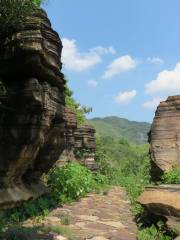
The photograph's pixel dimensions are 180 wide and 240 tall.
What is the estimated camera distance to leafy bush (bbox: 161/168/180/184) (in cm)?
1151

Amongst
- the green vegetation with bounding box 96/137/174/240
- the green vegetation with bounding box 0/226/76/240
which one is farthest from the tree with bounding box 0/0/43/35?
the green vegetation with bounding box 96/137/174/240

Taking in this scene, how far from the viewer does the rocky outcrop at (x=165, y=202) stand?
879 cm

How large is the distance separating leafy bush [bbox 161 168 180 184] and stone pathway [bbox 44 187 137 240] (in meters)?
1.37

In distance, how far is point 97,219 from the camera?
1051 cm

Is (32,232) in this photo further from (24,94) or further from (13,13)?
(13,13)

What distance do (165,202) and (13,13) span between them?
17.0 ft

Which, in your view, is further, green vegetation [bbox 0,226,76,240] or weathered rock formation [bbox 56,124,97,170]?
weathered rock formation [bbox 56,124,97,170]

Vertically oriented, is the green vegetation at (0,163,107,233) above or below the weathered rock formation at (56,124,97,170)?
below

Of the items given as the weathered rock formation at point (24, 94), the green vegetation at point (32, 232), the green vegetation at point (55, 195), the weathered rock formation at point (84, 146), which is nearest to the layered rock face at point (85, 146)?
the weathered rock formation at point (84, 146)

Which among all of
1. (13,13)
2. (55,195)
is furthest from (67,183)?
(13,13)

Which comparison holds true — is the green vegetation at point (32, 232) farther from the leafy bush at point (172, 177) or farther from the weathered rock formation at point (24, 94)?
the leafy bush at point (172, 177)

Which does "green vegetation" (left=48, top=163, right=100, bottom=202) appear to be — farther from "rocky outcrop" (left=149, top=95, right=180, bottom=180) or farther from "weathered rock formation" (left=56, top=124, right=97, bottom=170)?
"weathered rock formation" (left=56, top=124, right=97, bottom=170)

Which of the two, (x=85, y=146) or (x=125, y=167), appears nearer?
(x=85, y=146)

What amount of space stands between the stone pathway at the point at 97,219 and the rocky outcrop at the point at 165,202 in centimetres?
71
